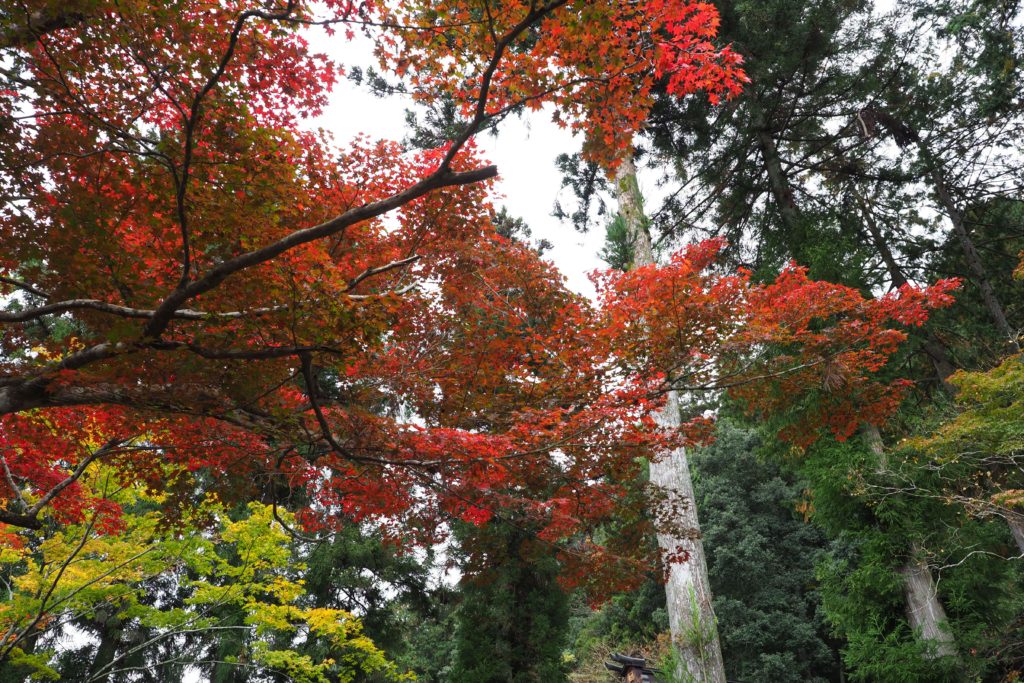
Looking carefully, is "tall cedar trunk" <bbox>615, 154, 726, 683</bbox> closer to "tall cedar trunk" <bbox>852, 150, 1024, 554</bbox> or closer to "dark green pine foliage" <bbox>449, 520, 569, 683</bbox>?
"dark green pine foliage" <bbox>449, 520, 569, 683</bbox>

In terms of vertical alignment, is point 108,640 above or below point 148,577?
below

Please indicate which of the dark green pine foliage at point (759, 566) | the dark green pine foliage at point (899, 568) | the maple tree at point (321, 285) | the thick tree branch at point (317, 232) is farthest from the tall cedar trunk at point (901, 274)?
the thick tree branch at point (317, 232)

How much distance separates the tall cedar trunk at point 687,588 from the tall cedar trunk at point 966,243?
554 cm

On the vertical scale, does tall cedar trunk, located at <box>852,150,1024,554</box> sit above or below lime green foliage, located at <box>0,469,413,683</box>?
above

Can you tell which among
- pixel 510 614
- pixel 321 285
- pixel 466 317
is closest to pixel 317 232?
pixel 321 285

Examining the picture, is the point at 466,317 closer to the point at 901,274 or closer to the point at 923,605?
the point at 923,605

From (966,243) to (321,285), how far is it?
11.1 m

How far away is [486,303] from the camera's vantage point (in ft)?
19.4

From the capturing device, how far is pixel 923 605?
703cm

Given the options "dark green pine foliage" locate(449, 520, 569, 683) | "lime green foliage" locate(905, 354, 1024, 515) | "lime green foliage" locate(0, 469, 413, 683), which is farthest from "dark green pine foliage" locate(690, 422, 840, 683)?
"lime green foliage" locate(0, 469, 413, 683)

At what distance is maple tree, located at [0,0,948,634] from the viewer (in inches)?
113

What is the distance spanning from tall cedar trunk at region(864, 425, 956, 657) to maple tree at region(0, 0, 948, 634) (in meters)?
2.83

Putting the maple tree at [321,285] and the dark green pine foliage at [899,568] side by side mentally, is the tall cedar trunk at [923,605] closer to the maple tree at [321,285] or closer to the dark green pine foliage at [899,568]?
the dark green pine foliage at [899,568]

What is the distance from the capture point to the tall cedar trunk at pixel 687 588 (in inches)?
239
